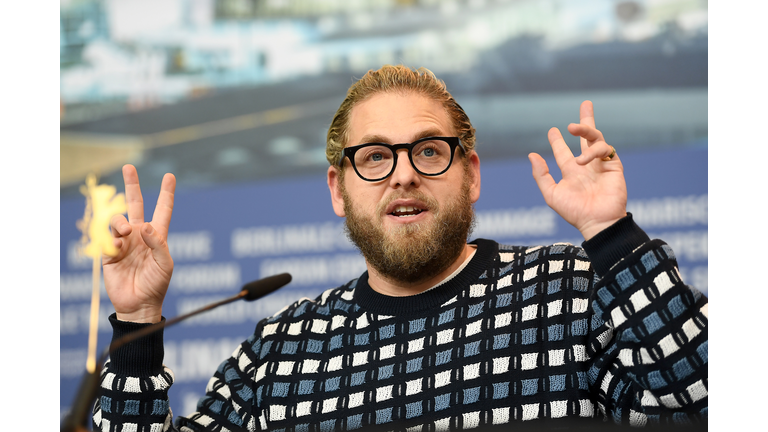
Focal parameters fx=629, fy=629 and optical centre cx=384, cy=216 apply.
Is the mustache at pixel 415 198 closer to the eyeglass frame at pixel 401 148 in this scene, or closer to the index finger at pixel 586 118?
the eyeglass frame at pixel 401 148

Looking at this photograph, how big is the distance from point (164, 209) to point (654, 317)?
3.39ft

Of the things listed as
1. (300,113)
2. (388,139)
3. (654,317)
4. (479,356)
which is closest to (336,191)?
(388,139)

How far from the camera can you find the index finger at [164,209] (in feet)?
4.61

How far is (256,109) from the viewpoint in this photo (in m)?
2.86

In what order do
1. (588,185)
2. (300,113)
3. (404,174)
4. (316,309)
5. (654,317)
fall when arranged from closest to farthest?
(654,317)
(588,185)
(404,174)
(316,309)
(300,113)

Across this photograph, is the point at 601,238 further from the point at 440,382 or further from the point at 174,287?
the point at 174,287

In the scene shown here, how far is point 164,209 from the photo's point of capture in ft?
4.66

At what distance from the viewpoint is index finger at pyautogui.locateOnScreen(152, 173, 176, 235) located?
1406mm

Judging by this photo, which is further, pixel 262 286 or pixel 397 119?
pixel 397 119

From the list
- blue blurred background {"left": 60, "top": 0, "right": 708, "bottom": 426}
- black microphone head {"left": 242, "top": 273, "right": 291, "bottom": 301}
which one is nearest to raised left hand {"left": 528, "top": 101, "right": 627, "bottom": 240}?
black microphone head {"left": 242, "top": 273, "right": 291, "bottom": 301}

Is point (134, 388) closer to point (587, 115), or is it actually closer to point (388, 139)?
point (388, 139)

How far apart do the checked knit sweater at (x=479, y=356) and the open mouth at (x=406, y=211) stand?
190 mm

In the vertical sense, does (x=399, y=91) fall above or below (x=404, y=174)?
above

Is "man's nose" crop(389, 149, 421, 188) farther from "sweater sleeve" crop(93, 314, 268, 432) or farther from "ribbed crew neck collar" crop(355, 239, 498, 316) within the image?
"sweater sleeve" crop(93, 314, 268, 432)
